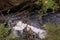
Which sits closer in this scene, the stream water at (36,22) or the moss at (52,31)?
the moss at (52,31)

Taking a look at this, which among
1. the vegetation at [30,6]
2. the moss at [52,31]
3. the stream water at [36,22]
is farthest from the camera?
the vegetation at [30,6]

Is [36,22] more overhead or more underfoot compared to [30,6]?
more underfoot

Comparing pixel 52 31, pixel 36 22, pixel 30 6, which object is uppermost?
pixel 30 6

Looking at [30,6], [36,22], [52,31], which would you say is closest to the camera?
[52,31]

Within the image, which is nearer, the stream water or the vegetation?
the stream water

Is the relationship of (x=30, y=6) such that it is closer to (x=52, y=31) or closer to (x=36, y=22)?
(x=36, y=22)

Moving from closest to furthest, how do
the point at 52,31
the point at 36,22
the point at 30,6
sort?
the point at 52,31 → the point at 36,22 → the point at 30,6

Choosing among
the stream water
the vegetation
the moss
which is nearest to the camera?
the moss

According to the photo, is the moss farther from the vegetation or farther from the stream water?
the vegetation

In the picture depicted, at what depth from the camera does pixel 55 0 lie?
4.40 m

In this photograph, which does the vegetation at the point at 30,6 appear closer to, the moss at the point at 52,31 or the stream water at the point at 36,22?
the stream water at the point at 36,22

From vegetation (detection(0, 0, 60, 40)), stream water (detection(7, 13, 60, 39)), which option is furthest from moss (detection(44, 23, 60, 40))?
vegetation (detection(0, 0, 60, 40))

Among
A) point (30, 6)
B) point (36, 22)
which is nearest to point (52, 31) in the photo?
point (36, 22)

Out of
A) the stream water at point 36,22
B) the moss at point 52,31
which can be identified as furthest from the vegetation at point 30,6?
the moss at point 52,31
